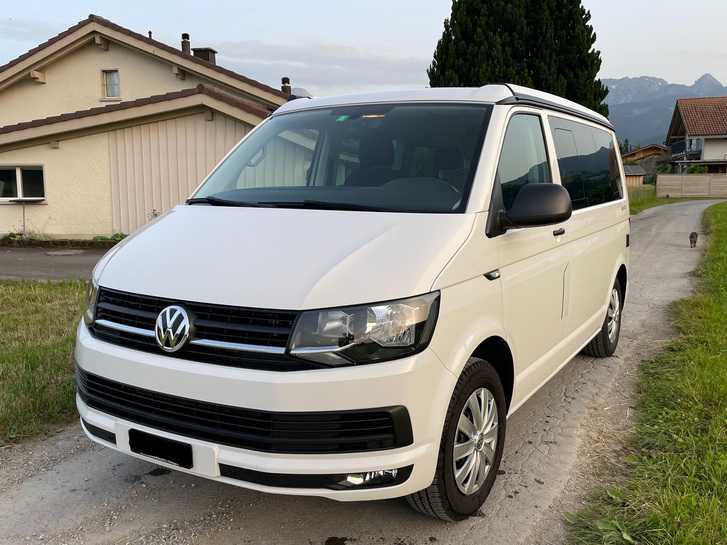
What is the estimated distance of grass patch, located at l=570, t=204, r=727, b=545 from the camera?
9.18 feet

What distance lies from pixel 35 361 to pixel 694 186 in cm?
5192

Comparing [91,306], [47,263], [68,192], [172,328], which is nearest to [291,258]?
[172,328]

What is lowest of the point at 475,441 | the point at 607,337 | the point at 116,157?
the point at 607,337

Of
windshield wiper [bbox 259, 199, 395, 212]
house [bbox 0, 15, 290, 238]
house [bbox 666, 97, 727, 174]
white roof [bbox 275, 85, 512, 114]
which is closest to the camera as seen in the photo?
windshield wiper [bbox 259, 199, 395, 212]

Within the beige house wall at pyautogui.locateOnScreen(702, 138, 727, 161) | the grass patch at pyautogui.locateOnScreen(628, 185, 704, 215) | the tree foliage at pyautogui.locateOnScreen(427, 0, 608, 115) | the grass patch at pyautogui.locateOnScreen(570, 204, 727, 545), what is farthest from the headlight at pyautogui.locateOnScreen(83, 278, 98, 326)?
the beige house wall at pyautogui.locateOnScreen(702, 138, 727, 161)

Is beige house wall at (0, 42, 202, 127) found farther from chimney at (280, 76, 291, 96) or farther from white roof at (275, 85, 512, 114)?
white roof at (275, 85, 512, 114)

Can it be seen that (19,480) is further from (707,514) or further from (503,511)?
(707,514)

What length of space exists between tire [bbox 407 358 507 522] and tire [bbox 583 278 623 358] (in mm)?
2500

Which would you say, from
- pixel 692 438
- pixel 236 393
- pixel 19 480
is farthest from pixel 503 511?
pixel 19 480

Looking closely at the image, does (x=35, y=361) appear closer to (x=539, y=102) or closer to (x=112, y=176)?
(x=539, y=102)

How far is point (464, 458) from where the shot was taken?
2924 millimetres

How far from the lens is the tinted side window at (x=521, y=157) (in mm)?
3328

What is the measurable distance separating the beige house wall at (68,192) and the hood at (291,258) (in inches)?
518

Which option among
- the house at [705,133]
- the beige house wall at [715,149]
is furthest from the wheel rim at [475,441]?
the beige house wall at [715,149]
